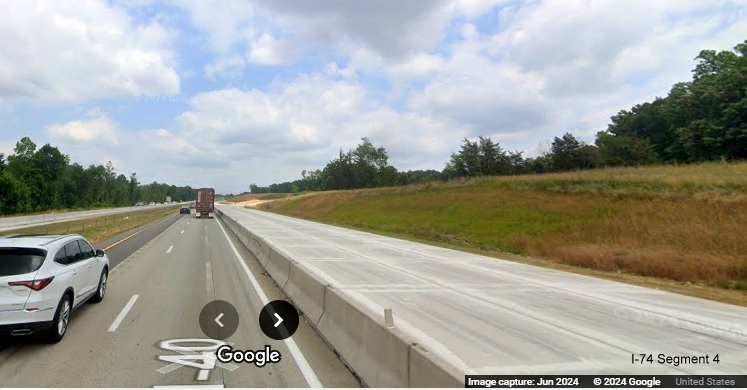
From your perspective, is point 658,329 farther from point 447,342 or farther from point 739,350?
point 447,342

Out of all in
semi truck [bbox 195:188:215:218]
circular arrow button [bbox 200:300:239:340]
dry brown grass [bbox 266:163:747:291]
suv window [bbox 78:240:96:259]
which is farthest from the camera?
semi truck [bbox 195:188:215:218]

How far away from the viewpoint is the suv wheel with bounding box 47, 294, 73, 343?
721cm

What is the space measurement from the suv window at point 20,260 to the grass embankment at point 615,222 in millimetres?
14160

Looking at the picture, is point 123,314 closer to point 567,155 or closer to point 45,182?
point 567,155

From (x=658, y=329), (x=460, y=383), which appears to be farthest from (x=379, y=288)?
(x=460, y=383)

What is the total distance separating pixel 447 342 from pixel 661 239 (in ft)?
54.9

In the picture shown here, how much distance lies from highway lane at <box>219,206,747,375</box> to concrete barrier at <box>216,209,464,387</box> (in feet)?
2.10

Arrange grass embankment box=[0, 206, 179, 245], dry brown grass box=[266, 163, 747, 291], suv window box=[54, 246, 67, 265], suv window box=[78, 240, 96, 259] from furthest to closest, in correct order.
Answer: grass embankment box=[0, 206, 179, 245], dry brown grass box=[266, 163, 747, 291], suv window box=[78, 240, 96, 259], suv window box=[54, 246, 67, 265]

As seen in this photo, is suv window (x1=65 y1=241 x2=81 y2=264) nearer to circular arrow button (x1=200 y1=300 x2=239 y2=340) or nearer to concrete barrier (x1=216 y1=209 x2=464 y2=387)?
circular arrow button (x1=200 y1=300 x2=239 y2=340)

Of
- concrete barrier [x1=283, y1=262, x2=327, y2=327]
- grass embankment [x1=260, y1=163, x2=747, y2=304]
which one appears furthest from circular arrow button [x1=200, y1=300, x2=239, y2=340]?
grass embankment [x1=260, y1=163, x2=747, y2=304]

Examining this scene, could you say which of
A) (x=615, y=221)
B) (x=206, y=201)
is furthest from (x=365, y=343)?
(x=206, y=201)

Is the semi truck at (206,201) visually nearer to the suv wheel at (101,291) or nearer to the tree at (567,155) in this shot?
the tree at (567,155)

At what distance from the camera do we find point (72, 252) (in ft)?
29.7

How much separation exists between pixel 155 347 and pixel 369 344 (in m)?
3.30
